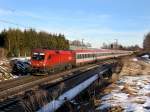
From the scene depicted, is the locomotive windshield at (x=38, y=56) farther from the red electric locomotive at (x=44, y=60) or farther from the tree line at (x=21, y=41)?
the tree line at (x=21, y=41)

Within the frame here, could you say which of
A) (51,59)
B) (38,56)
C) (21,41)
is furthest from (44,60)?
(21,41)

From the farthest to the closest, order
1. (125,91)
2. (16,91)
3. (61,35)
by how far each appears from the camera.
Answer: (61,35) → (16,91) → (125,91)

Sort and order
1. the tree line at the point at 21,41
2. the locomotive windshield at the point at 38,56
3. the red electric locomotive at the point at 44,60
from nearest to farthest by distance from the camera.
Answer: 1. the red electric locomotive at the point at 44,60
2. the locomotive windshield at the point at 38,56
3. the tree line at the point at 21,41

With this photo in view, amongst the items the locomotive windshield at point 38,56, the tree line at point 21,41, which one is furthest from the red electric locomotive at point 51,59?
the tree line at point 21,41

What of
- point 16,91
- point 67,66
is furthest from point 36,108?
point 67,66

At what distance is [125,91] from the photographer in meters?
18.7

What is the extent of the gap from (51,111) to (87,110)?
1.63 meters

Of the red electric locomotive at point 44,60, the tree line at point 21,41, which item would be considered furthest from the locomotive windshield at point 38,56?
the tree line at point 21,41

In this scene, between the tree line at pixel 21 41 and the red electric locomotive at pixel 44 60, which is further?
the tree line at pixel 21 41

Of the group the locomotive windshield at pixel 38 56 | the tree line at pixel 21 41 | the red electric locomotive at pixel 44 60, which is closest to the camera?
the red electric locomotive at pixel 44 60

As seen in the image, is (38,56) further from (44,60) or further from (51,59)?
(51,59)

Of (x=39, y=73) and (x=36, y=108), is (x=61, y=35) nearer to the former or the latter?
(x=39, y=73)

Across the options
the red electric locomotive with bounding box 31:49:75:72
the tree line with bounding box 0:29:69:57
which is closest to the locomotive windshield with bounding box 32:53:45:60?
the red electric locomotive with bounding box 31:49:75:72

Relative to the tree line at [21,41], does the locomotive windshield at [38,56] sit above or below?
below
